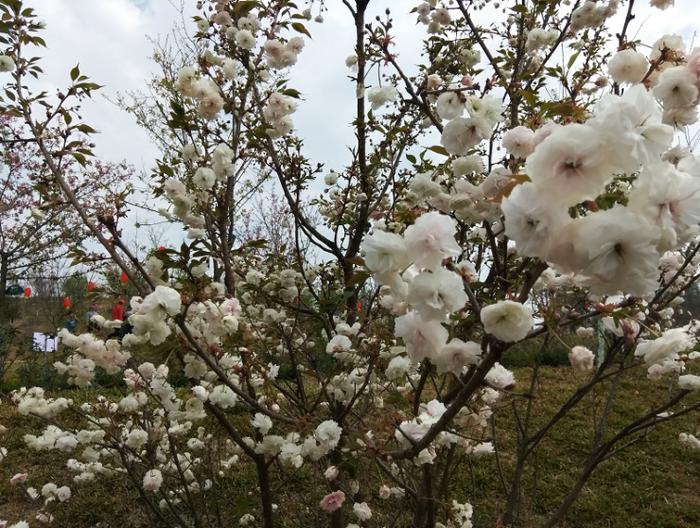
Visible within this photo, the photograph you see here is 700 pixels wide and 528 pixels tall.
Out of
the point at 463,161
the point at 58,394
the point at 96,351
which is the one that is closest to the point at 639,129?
the point at 463,161

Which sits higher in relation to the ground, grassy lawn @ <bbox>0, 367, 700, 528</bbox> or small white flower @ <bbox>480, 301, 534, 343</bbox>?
grassy lawn @ <bbox>0, 367, 700, 528</bbox>

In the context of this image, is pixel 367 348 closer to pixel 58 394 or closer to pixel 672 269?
pixel 672 269

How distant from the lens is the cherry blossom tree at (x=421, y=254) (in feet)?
2.48

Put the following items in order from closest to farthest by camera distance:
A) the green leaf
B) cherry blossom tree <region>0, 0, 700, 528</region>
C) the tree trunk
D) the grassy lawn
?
cherry blossom tree <region>0, 0, 700, 528</region> < the green leaf < the grassy lawn < the tree trunk

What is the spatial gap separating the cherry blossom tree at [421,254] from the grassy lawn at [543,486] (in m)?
0.35

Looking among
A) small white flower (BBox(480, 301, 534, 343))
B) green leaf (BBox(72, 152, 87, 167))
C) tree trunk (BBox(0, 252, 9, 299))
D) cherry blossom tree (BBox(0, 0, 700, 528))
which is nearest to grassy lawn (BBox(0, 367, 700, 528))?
cherry blossom tree (BBox(0, 0, 700, 528))

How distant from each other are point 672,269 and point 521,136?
2782 mm

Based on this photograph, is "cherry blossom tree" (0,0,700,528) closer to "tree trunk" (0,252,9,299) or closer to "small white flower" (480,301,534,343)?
"small white flower" (480,301,534,343)

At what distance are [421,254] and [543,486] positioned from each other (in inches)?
201

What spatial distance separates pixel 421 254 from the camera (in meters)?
0.95

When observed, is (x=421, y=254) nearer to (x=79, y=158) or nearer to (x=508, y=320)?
(x=508, y=320)

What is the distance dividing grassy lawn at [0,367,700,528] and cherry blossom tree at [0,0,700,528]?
353 mm

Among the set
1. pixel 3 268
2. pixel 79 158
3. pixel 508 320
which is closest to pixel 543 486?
pixel 508 320

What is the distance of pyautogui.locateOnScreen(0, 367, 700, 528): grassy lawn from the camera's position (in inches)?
176
